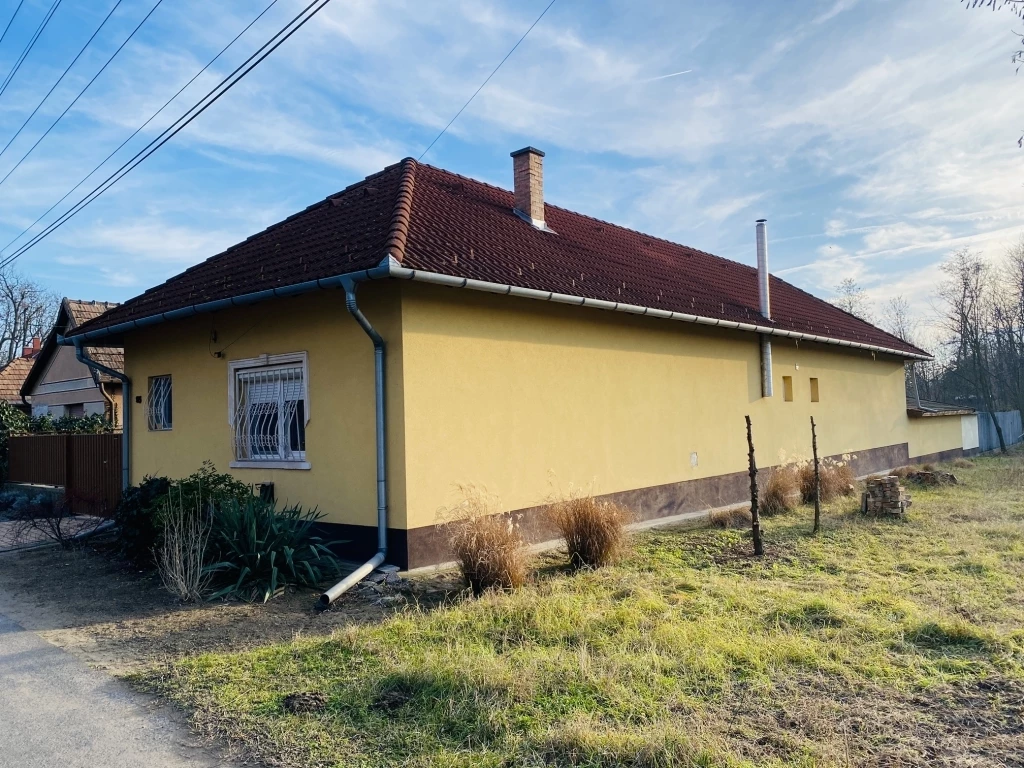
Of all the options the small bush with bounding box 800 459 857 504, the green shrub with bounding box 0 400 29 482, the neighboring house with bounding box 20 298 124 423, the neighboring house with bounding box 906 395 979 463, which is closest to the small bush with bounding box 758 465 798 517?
the small bush with bounding box 800 459 857 504

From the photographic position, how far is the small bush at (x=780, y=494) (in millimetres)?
11789

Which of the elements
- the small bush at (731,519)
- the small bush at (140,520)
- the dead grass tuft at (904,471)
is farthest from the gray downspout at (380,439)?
→ the dead grass tuft at (904,471)

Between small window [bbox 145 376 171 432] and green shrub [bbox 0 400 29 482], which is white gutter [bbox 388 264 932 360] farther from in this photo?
green shrub [bbox 0 400 29 482]

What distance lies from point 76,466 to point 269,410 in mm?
7475

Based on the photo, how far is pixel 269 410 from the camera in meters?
9.27

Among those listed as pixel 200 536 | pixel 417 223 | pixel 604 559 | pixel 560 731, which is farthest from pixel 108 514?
pixel 560 731

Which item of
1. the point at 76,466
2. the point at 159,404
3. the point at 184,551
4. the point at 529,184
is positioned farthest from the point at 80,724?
the point at 76,466

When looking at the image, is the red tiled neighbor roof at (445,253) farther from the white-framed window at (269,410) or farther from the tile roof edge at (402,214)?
the white-framed window at (269,410)

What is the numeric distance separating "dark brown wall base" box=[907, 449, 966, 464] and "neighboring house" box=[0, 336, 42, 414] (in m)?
28.4

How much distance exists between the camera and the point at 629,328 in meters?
10.7

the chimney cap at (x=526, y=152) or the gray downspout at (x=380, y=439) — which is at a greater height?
the chimney cap at (x=526, y=152)

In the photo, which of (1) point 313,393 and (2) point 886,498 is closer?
Answer: (1) point 313,393

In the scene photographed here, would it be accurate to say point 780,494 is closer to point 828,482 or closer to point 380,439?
point 828,482

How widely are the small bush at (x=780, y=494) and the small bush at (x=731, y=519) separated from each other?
640mm
